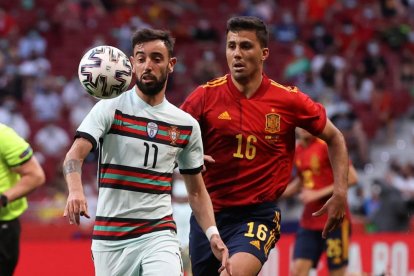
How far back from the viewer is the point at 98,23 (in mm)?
21938

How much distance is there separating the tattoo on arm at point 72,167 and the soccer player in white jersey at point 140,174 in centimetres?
27

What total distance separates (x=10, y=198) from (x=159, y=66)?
249 cm

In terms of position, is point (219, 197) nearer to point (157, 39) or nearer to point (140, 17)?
point (157, 39)

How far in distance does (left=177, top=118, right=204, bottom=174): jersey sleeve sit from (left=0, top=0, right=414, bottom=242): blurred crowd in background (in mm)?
9392

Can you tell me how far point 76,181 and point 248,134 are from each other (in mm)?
1909

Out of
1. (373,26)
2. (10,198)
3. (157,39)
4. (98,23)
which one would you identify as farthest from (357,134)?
(157,39)

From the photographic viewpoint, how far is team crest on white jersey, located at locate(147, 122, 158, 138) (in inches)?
263

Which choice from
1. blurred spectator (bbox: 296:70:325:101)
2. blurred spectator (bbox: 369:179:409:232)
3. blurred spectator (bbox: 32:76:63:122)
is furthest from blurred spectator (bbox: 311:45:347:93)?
blurred spectator (bbox: 32:76:63:122)

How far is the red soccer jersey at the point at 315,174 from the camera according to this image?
1072cm

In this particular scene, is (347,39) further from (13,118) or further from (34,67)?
(13,118)

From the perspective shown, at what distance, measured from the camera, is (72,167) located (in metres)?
6.18

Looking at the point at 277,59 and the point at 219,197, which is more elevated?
the point at 277,59

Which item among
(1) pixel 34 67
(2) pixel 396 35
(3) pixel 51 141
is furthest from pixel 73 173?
(2) pixel 396 35

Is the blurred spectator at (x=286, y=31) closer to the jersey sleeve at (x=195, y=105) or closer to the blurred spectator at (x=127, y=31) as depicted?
the blurred spectator at (x=127, y=31)
